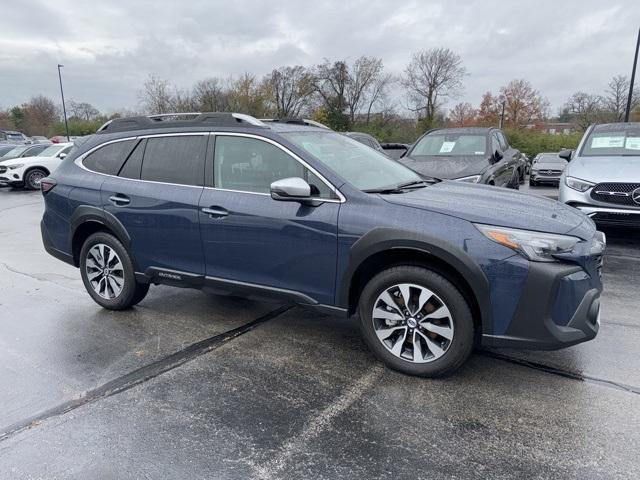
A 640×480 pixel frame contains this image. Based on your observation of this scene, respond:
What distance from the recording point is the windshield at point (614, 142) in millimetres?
7148

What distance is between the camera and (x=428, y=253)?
306 centimetres

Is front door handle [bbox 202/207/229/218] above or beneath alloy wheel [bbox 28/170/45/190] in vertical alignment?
above

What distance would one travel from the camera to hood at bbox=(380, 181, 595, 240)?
3.01 meters

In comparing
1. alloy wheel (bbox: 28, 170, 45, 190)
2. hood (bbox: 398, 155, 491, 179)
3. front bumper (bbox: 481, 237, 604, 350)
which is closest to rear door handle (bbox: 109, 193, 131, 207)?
front bumper (bbox: 481, 237, 604, 350)

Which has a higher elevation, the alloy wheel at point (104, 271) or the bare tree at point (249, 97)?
the bare tree at point (249, 97)

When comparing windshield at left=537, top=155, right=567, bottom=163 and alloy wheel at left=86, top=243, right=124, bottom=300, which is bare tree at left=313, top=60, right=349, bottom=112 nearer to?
windshield at left=537, top=155, right=567, bottom=163

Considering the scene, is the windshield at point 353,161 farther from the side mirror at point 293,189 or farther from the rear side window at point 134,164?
the rear side window at point 134,164

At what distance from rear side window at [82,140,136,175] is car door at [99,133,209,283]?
5cm

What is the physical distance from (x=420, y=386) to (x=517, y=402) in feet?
1.97

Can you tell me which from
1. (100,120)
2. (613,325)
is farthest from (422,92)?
(613,325)

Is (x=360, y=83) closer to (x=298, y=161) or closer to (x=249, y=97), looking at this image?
(x=249, y=97)

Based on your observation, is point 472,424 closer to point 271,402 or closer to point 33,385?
point 271,402

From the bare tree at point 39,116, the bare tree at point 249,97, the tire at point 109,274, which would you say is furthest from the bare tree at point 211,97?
the tire at point 109,274

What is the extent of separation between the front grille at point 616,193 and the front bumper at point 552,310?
3.79 metres
